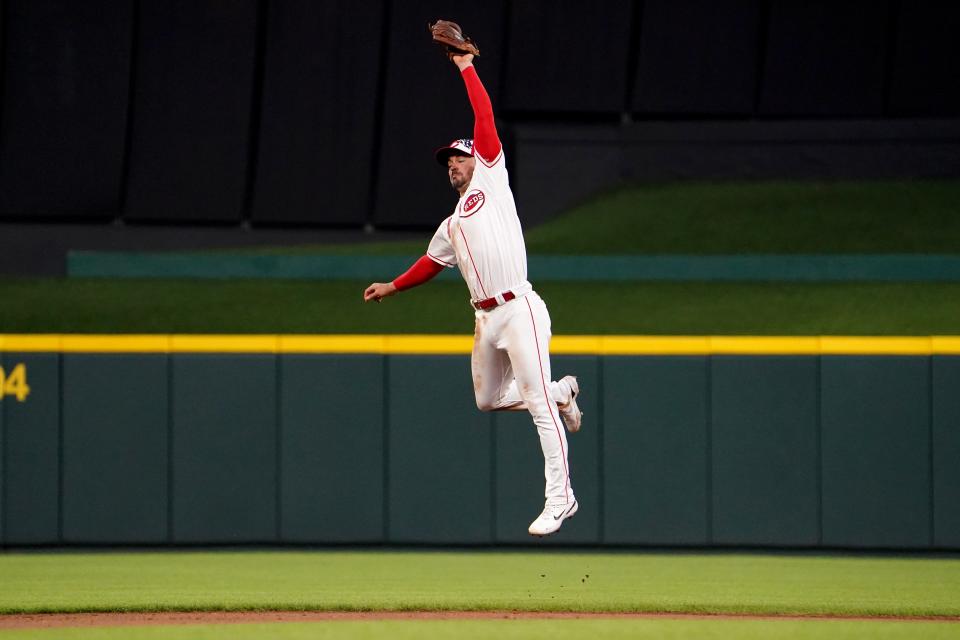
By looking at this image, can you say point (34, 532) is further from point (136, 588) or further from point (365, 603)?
point (365, 603)

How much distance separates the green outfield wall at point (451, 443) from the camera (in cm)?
1078

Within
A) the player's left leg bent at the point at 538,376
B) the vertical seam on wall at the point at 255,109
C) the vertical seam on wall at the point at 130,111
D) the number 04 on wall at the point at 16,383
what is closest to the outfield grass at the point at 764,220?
the vertical seam on wall at the point at 255,109

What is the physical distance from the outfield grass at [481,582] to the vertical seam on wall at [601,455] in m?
0.25

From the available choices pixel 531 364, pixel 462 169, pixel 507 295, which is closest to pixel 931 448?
pixel 531 364

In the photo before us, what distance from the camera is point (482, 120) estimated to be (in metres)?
6.95

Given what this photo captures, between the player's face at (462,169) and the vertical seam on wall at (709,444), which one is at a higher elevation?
the player's face at (462,169)

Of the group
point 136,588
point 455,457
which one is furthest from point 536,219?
point 136,588

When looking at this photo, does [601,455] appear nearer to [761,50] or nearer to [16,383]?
[16,383]

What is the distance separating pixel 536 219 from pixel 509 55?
2.21 metres

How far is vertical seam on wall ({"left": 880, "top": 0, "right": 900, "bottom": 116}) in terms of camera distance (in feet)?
62.0

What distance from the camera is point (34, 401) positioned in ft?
36.6

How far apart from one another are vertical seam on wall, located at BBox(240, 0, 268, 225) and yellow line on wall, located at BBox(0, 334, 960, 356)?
7826 millimetres

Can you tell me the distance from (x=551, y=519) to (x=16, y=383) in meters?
5.76

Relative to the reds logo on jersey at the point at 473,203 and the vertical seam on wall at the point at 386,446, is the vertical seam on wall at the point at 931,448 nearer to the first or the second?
the vertical seam on wall at the point at 386,446
